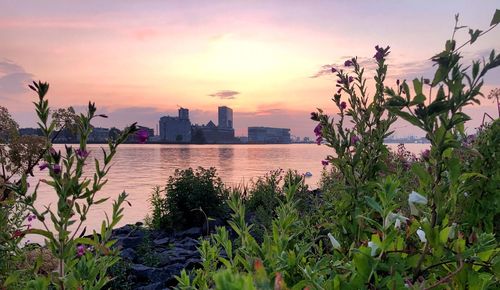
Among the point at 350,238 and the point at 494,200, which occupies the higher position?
the point at 494,200

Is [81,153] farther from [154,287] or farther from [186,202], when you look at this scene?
[186,202]

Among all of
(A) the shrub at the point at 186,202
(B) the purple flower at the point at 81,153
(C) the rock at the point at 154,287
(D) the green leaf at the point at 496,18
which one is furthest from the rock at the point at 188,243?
(D) the green leaf at the point at 496,18

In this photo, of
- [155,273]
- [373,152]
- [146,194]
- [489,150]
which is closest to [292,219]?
[373,152]

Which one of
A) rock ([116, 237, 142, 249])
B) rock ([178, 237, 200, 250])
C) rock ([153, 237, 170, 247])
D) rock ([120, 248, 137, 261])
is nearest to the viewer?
rock ([120, 248, 137, 261])

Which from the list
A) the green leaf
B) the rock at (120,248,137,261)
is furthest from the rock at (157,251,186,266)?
the green leaf

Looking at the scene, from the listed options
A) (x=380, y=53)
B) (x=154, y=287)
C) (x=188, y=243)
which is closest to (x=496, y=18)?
(x=380, y=53)

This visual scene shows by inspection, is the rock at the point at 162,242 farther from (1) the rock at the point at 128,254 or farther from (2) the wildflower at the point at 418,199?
(2) the wildflower at the point at 418,199

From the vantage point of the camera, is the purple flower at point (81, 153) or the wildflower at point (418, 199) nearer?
the wildflower at point (418, 199)

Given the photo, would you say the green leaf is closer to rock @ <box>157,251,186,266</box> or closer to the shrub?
rock @ <box>157,251,186,266</box>

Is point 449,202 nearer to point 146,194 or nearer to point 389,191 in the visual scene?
point 389,191

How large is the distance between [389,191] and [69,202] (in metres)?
1.55

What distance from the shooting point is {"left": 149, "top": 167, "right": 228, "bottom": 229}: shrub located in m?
10.1

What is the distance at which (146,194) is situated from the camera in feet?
45.2

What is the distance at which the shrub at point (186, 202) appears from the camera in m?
10.1
